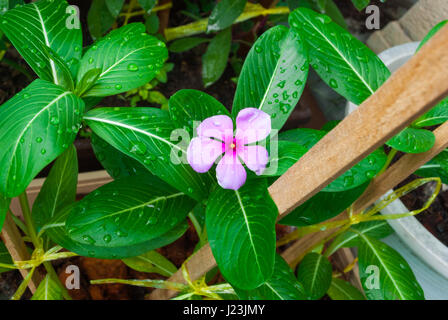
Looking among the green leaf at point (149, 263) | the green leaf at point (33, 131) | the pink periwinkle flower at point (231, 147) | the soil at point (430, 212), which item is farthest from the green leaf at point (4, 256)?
the soil at point (430, 212)

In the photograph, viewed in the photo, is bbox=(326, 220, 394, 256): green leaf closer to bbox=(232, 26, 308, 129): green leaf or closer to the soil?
the soil

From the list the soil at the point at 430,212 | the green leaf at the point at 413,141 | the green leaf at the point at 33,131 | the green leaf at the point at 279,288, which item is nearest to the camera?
the green leaf at the point at 33,131

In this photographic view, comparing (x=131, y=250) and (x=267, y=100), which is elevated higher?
(x=267, y=100)

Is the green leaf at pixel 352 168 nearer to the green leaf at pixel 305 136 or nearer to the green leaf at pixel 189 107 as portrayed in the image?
the green leaf at pixel 305 136

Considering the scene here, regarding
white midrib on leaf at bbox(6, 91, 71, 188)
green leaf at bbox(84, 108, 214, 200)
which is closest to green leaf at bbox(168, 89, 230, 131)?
green leaf at bbox(84, 108, 214, 200)
